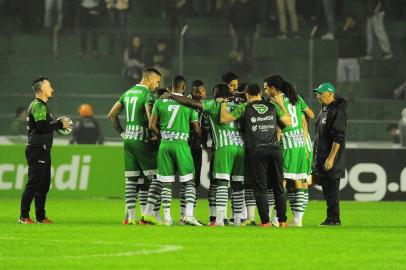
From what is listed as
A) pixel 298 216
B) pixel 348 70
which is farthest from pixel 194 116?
pixel 348 70

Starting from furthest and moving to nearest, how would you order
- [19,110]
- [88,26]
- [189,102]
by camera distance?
1. [88,26]
2. [19,110]
3. [189,102]

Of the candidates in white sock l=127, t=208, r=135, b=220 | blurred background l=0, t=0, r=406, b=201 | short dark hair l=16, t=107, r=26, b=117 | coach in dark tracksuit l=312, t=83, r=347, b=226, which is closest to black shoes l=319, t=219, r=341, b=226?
coach in dark tracksuit l=312, t=83, r=347, b=226

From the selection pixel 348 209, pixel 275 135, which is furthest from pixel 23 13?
pixel 275 135

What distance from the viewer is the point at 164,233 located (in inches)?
561

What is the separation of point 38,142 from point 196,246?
457 cm

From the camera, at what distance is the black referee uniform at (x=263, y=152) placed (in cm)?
1531

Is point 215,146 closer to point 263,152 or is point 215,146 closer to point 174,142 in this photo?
point 174,142

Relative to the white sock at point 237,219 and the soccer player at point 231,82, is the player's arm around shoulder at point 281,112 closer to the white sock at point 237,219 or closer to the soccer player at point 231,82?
the soccer player at point 231,82

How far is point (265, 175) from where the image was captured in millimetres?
15352

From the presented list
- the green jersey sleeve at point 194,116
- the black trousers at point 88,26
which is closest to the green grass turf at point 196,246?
the green jersey sleeve at point 194,116

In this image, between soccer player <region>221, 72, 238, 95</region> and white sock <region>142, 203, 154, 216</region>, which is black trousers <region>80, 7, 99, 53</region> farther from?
white sock <region>142, 203, 154, 216</region>

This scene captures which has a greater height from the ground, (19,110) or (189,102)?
(19,110)

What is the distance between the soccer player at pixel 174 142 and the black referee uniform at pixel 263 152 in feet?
3.12

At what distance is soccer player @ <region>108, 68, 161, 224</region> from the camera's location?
1620 centimetres
